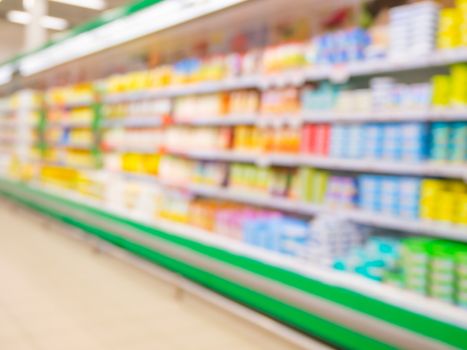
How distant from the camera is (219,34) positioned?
14.9 feet

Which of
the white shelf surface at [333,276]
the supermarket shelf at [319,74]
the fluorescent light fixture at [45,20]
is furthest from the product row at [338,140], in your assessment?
the fluorescent light fixture at [45,20]

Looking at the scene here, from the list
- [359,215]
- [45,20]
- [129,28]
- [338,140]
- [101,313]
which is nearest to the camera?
[359,215]

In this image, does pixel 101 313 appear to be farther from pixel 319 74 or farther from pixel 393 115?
pixel 393 115

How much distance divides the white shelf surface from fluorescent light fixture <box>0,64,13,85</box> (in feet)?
18.9

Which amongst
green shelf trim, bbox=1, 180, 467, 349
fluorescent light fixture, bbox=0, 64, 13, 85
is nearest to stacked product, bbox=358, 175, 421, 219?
green shelf trim, bbox=1, 180, 467, 349

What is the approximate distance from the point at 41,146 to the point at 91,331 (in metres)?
5.89

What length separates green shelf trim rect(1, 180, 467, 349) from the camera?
2143 millimetres

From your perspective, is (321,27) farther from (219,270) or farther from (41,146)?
(41,146)

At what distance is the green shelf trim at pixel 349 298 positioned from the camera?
7.03ft

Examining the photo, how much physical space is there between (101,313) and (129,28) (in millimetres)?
2730

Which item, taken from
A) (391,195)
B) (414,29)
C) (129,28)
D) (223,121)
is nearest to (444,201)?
(391,195)

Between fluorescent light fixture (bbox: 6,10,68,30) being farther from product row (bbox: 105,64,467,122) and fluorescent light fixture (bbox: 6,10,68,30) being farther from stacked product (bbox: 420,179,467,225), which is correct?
stacked product (bbox: 420,179,467,225)

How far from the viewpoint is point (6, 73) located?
8.91 meters

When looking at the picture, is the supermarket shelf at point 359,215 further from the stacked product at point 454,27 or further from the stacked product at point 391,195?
the stacked product at point 454,27
